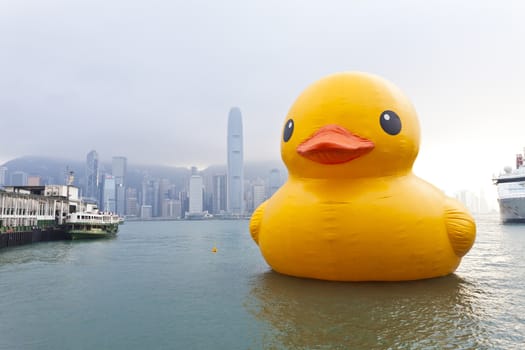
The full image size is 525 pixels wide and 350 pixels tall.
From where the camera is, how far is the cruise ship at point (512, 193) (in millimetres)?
58256

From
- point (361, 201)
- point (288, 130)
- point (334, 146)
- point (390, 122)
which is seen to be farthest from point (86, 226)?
point (390, 122)

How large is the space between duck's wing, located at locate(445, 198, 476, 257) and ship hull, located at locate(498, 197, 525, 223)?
5963 centimetres

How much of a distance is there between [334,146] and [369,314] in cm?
392

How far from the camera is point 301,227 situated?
9703mm

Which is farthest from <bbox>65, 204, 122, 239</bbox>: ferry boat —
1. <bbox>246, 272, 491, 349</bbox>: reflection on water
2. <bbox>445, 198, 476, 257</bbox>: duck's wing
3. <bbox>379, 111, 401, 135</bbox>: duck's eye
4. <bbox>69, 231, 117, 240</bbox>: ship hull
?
<bbox>445, 198, 476, 257</bbox>: duck's wing

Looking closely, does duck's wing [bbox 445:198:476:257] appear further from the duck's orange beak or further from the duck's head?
the duck's orange beak

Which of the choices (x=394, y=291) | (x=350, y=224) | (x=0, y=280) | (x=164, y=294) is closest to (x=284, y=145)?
(x=350, y=224)

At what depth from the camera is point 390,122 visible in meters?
9.72

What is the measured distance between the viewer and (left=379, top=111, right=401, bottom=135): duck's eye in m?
9.66

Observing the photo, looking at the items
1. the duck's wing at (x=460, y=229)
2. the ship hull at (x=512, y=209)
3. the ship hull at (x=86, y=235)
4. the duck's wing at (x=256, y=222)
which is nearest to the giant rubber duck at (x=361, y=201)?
the duck's wing at (x=460, y=229)

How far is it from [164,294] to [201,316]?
297cm

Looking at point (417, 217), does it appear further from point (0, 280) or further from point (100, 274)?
point (0, 280)

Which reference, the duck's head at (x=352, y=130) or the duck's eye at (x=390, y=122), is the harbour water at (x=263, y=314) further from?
the duck's eye at (x=390, y=122)

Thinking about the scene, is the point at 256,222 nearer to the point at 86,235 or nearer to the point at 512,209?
the point at 86,235
